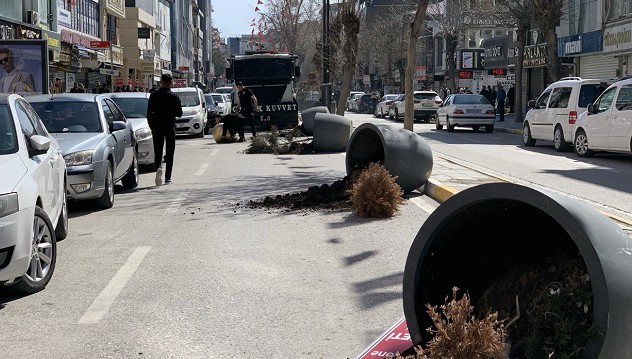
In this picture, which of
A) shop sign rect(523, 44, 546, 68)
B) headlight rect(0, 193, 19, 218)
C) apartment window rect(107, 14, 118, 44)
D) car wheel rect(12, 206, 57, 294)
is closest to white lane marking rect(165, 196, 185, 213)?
car wheel rect(12, 206, 57, 294)

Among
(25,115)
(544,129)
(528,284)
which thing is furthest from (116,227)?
(544,129)

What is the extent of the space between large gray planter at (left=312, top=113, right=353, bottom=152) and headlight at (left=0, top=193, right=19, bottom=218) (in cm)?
1607

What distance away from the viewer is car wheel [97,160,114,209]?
12.1 metres

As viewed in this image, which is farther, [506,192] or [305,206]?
[305,206]

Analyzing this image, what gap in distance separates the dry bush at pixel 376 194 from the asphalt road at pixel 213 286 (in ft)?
0.66

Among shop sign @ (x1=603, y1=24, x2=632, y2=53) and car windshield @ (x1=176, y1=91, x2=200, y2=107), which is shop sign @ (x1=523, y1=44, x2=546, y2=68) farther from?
car windshield @ (x1=176, y1=91, x2=200, y2=107)

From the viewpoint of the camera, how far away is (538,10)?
115ft

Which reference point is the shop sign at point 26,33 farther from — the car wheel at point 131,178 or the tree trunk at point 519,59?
the tree trunk at point 519,59

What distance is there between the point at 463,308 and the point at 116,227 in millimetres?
7530

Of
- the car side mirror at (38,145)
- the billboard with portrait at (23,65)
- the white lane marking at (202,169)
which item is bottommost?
the white lane marking at (202,169)

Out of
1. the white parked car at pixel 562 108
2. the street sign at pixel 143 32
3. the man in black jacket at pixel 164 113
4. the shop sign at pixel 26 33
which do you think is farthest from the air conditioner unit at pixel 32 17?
the street sign at pixel 143 32

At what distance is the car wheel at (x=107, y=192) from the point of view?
39.9 ft

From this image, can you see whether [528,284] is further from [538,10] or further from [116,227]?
[538,10]

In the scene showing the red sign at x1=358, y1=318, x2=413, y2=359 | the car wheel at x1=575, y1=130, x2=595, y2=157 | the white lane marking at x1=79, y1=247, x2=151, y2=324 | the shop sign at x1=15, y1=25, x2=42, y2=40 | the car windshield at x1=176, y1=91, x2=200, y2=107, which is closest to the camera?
the red sign at x1=358, y1=318, x2=413, y2=359
